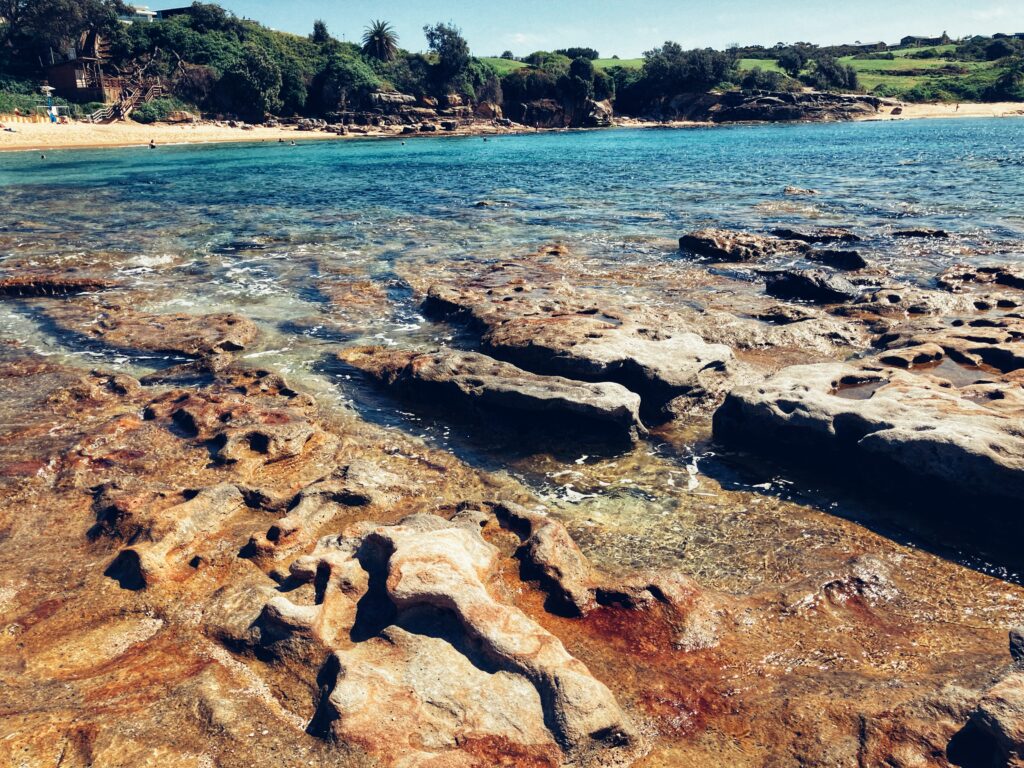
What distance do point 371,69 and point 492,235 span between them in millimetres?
92606

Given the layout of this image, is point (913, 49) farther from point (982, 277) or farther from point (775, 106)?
point (982, 277)

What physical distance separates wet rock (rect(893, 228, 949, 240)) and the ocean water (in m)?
0.59

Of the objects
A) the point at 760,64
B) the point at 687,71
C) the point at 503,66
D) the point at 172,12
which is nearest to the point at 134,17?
the point at 172,12

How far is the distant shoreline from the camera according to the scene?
63.1m

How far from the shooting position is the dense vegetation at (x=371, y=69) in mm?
83000

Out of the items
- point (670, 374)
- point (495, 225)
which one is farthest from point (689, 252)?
point (670, 374)

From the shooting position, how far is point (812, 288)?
1472 centimetres

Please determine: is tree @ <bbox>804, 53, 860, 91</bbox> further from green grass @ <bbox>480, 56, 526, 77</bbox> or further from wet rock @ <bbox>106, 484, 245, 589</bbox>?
wet rock @ <bbox>106, 484, 245, 589</bbox>

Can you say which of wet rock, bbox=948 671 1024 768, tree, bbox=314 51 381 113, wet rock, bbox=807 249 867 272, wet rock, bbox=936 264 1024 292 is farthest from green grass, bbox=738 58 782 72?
wet rock, bbox=948 671 1024 768

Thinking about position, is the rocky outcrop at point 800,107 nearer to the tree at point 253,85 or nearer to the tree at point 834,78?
the tree at point 834,78

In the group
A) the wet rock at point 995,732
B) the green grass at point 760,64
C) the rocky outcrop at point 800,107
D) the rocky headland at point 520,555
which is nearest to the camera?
the wet rock at point 995,732

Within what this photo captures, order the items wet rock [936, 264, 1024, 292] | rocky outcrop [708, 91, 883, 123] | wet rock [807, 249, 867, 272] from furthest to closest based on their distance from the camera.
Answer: rocky outcrop [708, 91, 883, 123] → wet rock [807, 249, 867, 272] → wet rock [936, 264, 1024, 292]

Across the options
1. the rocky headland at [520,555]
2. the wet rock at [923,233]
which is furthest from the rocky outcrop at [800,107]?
the rocky headland at [520,555]

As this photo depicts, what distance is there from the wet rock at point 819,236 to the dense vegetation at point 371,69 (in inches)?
3153
